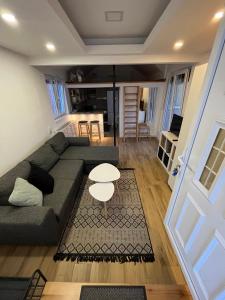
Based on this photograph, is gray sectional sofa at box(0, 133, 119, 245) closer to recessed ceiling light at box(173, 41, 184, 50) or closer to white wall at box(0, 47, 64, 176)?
white wall at box(0, 47, 64, 176)

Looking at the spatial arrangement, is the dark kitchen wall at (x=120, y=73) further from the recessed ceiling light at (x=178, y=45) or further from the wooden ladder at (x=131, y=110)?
the recessed ceiling light at (x=178, y=45)

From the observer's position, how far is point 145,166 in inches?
140

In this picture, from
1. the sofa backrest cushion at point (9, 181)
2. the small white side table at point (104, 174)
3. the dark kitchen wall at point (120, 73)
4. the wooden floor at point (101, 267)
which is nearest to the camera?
the wooden floor at point (101, 267)

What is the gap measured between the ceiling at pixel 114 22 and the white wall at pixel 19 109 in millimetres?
1239

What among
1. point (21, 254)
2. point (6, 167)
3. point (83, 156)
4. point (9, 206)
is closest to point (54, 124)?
point (83, 156)

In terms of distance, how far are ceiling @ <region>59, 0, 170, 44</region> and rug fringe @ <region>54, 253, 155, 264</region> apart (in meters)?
2.86

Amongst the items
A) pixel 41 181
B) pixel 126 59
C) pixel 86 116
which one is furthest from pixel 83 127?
pixel 41 181


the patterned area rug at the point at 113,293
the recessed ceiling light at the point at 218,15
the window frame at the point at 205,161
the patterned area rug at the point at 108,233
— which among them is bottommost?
the patterned area rug at the point at 108,233

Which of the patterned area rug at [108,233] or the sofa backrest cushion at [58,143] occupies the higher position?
the sofa backrest cushion at [58,143]

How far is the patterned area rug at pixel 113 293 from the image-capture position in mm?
1315

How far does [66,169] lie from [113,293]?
1.83 m

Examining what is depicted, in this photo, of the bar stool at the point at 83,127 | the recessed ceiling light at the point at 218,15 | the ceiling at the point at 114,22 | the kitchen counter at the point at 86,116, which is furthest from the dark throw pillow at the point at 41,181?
the kitchen counter at the point at 86,116

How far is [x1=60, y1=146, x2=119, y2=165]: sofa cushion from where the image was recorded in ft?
9.84

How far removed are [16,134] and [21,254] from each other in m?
1.74
